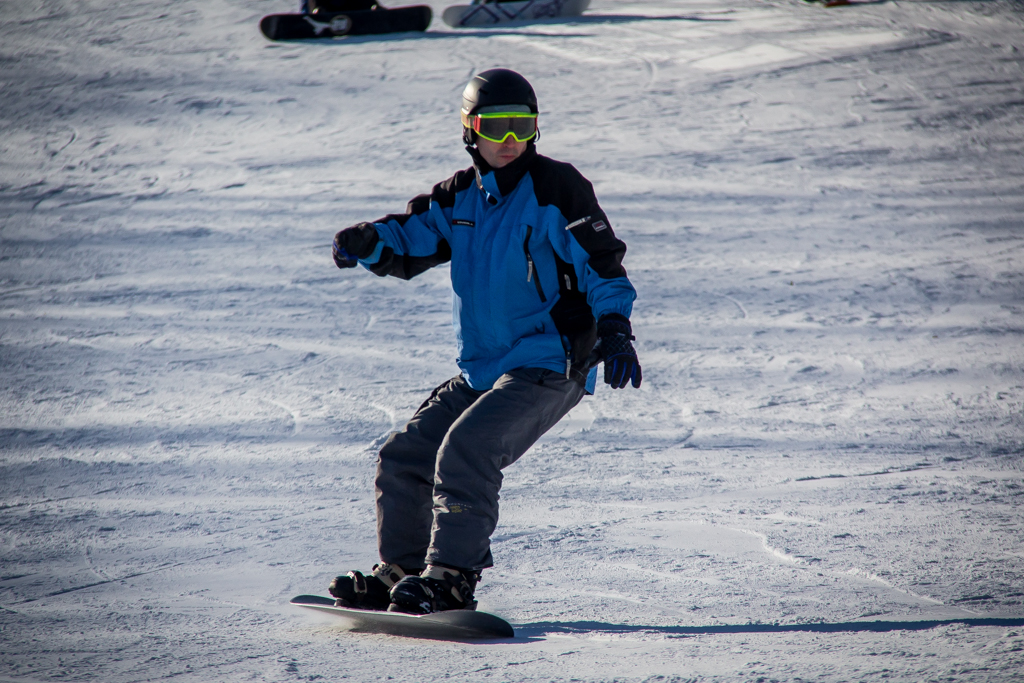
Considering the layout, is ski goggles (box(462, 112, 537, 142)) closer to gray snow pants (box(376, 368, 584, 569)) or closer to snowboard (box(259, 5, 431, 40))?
gray snow pants (box(376, 368, 584, 569))

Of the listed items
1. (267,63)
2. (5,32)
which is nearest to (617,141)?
(267,63)

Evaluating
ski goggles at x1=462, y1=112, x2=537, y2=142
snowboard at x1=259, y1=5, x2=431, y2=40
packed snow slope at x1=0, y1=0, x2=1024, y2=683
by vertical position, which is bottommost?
packed snow slope at x1=0, y1=0, x2=1024, y2=683

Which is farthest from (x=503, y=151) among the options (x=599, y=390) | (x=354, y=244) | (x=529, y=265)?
(x=599, y=390)

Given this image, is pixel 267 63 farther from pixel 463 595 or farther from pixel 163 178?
pixel 463 595

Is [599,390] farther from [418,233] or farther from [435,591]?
[435,591]

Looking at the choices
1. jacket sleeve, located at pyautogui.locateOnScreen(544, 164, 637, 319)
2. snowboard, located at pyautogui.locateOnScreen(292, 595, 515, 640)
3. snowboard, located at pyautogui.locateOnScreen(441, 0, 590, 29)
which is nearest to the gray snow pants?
snowboard, located at pyautogui.locateOnScreen(292, 595, 515, 640)

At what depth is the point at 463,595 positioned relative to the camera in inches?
96.3

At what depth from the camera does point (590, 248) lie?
2.60m

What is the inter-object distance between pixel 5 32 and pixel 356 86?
6.18 meters

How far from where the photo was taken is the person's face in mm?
2719

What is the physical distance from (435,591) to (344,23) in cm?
1177

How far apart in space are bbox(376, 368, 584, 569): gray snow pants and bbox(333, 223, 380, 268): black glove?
49cm

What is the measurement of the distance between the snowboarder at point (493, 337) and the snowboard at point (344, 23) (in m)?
10.9

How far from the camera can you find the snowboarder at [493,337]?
2482 millimetres
